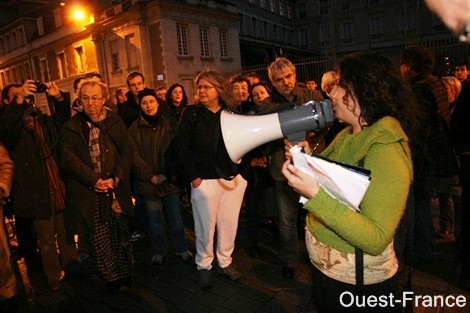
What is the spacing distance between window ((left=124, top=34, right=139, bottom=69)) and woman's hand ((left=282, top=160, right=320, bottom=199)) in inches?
856

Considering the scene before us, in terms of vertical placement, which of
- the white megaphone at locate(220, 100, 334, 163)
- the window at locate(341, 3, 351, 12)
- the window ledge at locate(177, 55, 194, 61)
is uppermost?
the window at locate(341, 3, 351, 12)

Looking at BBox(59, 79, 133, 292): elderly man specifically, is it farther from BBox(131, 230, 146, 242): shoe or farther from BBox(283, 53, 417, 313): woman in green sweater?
BBox(283, 53, 417, 313): woman in green sweater

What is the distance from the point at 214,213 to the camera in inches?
138

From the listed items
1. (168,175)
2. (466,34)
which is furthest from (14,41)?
(466,34)

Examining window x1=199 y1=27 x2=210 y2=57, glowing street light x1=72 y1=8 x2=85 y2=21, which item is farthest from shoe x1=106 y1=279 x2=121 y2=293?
glowing street light x1=72 y1=8 x2=85 y2=21

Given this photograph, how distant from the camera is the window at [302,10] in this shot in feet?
144

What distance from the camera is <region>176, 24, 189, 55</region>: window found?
21.6 metres

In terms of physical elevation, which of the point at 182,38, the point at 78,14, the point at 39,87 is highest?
the point at 78,14

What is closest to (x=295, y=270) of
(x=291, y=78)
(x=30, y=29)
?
(x=291, y=78)

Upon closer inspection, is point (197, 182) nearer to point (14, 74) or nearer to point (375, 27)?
point (375, 27)

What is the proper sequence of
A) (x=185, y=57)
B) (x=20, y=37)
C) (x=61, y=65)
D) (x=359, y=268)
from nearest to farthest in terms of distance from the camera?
1. (x=359, y=268)
2. (x=185, y=57)
3. (x=61, y=65)
4. (x=20, y=37)

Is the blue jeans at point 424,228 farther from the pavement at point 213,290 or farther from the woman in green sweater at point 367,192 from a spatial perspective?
the woman in green sweater at point 367,192

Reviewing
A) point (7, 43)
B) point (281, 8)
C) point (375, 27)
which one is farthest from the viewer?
point (281, 8)

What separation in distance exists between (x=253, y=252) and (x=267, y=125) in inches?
110
